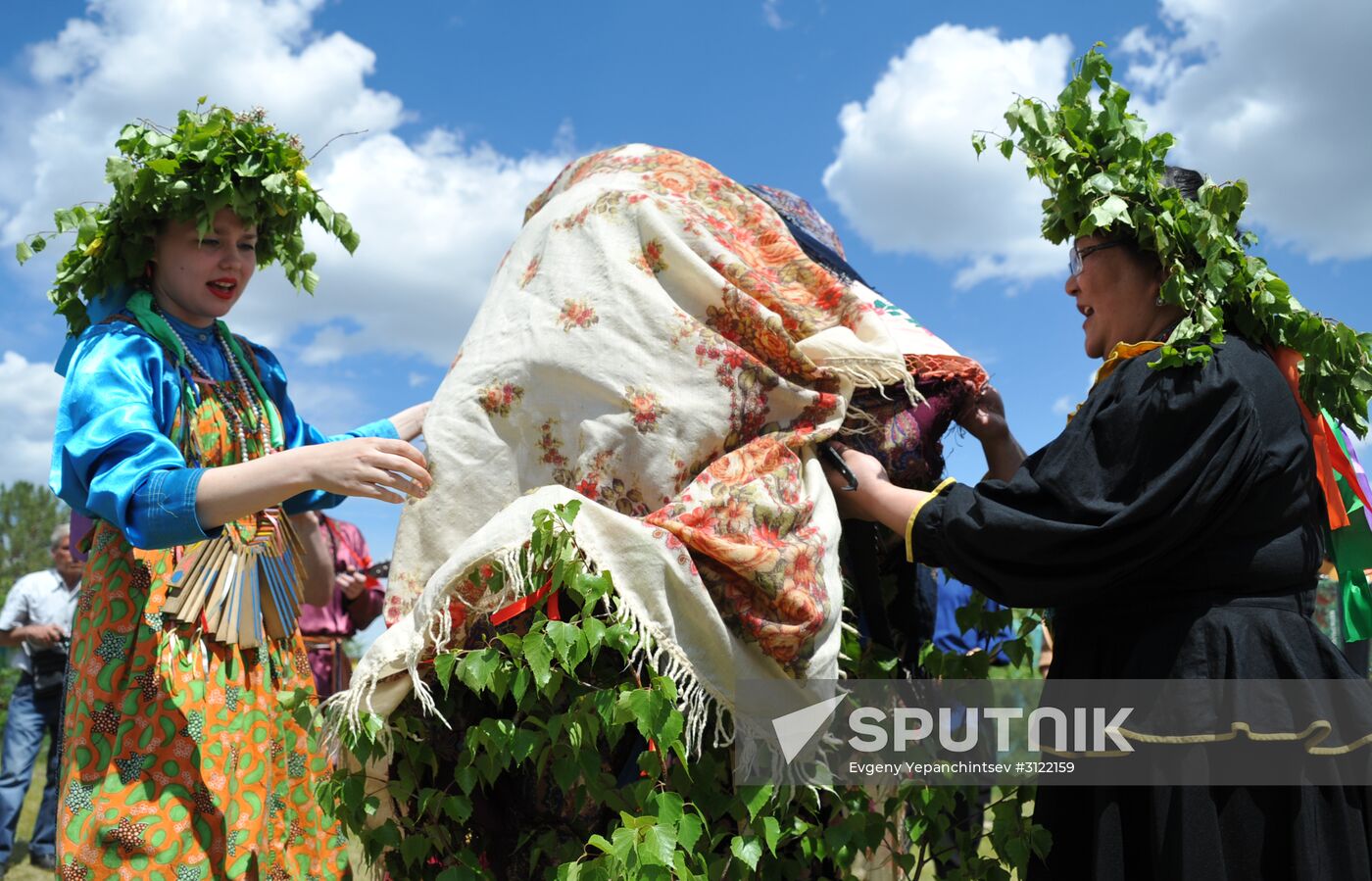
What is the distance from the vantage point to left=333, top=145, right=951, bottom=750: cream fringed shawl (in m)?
2.12

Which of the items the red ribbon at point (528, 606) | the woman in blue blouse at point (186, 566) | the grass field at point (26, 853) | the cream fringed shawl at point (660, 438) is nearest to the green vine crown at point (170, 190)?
the woman in blue blouse at point (186, 566)

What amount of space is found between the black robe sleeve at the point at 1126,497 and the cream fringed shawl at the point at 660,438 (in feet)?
1.11

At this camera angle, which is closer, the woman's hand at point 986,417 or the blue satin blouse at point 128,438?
the blue satin blouse at point 128,438

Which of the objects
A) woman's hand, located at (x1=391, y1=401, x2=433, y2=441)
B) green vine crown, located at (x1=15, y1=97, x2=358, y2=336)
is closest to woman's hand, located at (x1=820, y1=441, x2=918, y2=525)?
woman's hand, located at (x1=391, y1=401, x2=433, y2=441)

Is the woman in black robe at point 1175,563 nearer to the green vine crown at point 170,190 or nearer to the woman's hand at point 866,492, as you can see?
the woman's hand at point 866,492

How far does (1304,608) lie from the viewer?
91.3 inches

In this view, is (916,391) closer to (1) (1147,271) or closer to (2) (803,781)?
(1) (1147,271)

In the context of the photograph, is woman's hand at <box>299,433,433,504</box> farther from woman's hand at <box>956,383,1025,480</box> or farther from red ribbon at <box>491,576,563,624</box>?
woman's hand at <box>956,383,1025,480</box>

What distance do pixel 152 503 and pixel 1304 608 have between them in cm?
233

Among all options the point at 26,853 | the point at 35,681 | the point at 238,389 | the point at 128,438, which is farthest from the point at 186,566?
the point at 26,853

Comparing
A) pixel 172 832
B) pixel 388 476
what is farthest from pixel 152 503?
pixel 172 832

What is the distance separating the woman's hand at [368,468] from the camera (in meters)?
2.23

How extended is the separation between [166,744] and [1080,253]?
7.34 feet

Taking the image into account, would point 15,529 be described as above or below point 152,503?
above
